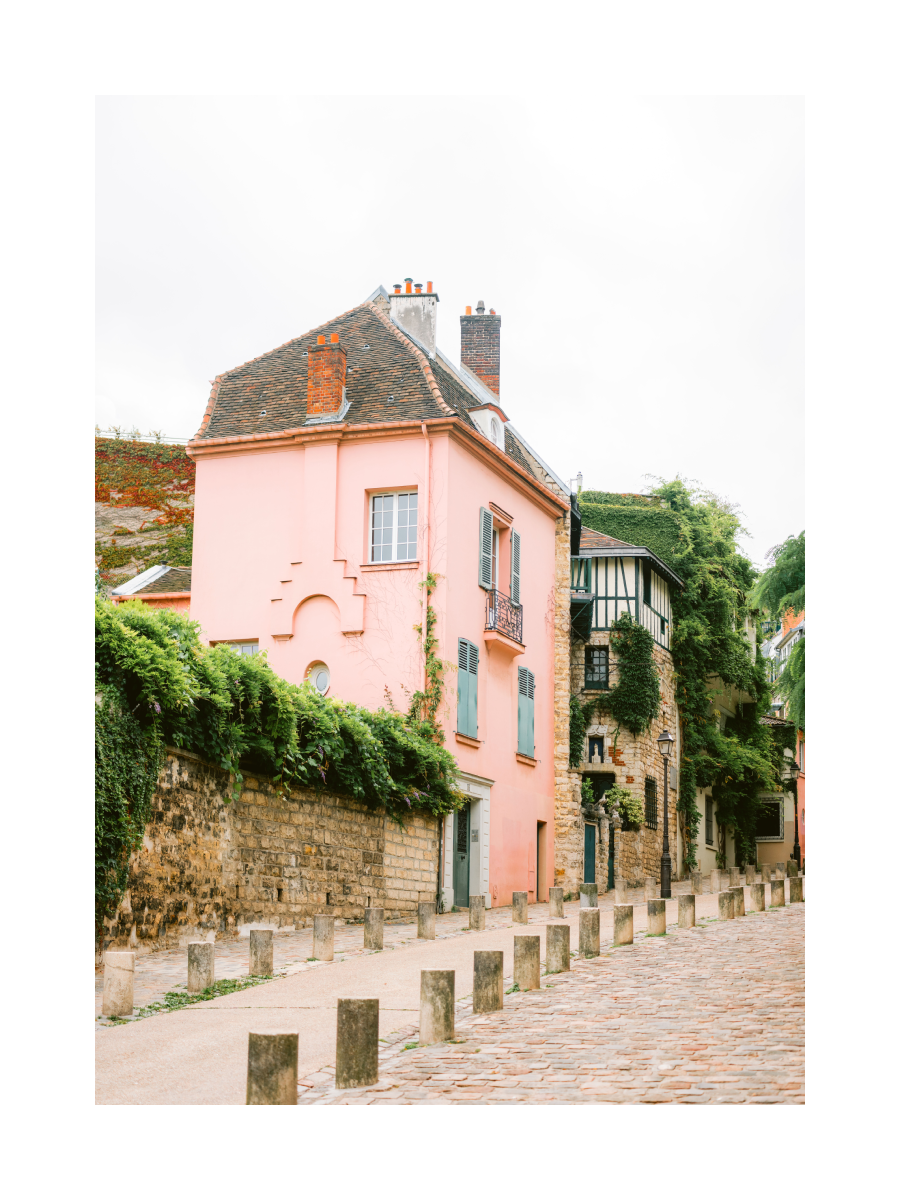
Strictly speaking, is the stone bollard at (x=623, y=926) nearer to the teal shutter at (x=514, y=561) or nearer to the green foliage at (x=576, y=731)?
the teal shutter at (x=514, y=561)

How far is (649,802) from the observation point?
2394 centimetres

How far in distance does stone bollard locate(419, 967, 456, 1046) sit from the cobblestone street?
3.7 inches

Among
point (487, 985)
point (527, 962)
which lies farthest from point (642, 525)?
point (487, 985)

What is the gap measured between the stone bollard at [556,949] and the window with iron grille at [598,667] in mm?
14771

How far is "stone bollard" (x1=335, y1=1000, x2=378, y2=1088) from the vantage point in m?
5.81

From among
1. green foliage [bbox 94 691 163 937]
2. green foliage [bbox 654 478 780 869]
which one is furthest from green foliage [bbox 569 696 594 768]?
green foliage [bbox 94 691 163 937]

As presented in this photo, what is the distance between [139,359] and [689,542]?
1979 cm

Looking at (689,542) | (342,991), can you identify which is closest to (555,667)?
(689,542)

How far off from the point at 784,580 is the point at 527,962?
10.7ft

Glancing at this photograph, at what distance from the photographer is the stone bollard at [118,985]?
25.6 feet

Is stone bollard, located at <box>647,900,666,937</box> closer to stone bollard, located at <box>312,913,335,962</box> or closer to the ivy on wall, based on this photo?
stone bollard, located at <box>312,913,335,962</box>

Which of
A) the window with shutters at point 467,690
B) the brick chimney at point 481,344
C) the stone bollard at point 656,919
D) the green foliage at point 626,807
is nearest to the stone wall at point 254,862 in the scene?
the window with shutters at point 467,690
